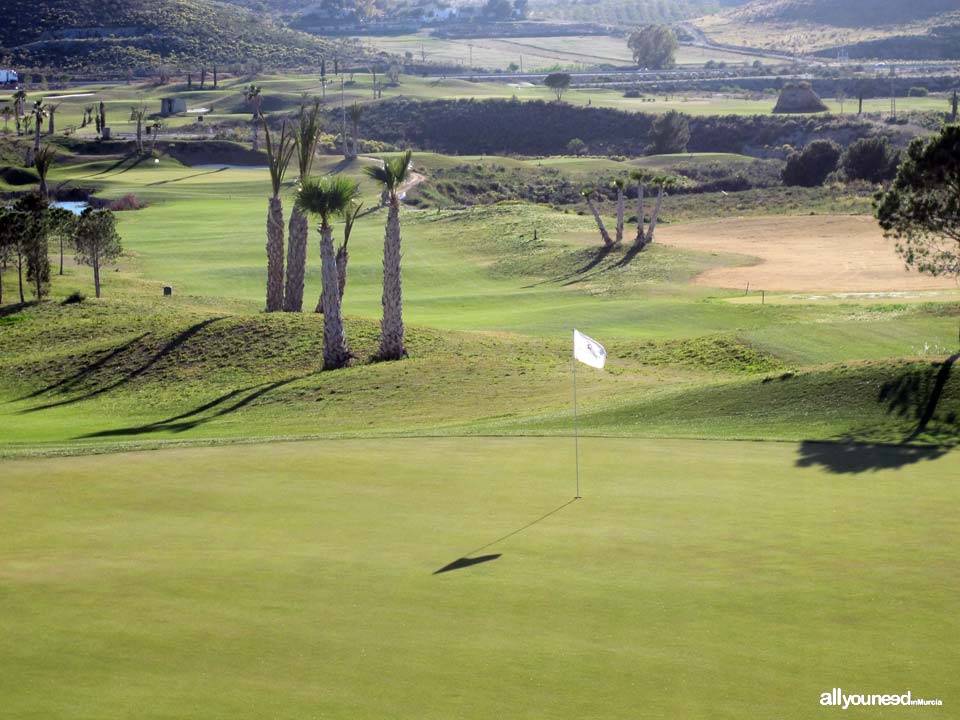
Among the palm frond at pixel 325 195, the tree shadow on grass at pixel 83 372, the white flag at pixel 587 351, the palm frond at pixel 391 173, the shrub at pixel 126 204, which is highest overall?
the palm frond at pixel 391 173

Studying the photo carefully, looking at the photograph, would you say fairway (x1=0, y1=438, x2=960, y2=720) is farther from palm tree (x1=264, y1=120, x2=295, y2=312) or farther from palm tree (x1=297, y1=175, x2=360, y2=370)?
palm tree (x1=264, y1=120, x2=295, y2=312)

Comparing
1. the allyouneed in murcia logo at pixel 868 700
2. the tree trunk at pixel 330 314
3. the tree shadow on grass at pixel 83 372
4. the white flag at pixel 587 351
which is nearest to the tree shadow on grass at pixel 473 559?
the white flag at pixel 587 351

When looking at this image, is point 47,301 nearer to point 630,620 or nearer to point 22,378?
point 22,378

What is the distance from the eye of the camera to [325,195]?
37.0 m

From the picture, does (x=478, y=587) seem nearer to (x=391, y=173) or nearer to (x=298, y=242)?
(x=391, y=173)

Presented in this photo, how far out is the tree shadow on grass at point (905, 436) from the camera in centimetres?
2103

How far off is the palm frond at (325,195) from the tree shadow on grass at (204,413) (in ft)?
16.0

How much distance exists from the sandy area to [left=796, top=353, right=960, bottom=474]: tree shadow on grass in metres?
29.8

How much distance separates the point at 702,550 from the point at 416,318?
3778cm

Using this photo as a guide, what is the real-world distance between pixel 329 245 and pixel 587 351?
57.6ft

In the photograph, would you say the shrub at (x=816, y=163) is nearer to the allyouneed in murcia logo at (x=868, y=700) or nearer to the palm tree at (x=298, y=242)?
the palm tree at (x=298, y=242)

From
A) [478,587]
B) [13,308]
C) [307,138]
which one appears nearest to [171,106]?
[13,308]

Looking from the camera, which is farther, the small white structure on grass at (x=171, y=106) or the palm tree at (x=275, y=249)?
the small white structure on grass at (x=171, y=106)

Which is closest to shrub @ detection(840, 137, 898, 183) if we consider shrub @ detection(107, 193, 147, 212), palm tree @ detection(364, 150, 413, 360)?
shrub @ detection(107, 193, 147, 212)
